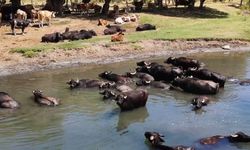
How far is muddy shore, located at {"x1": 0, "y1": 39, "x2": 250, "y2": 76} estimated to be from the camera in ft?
77.6

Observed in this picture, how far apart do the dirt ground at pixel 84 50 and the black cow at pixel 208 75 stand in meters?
5.99

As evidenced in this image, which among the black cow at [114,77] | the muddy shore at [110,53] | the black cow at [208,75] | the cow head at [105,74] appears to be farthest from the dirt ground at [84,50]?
the black cow at [208,75]

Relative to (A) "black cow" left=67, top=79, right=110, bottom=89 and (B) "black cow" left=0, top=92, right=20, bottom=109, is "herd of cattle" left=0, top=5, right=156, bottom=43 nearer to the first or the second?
(A) "black cow" left=67, top=79, right=110, bottom=89

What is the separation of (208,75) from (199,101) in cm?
316

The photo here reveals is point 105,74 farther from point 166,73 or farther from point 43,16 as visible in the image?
point 43,16

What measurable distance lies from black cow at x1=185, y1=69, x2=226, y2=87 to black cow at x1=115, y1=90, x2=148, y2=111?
382cm

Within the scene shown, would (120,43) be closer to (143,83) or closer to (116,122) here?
(143,83)

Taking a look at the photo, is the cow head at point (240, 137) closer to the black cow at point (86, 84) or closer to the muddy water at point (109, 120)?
the muddy water at point (109, 120)

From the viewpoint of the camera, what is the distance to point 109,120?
15.2m

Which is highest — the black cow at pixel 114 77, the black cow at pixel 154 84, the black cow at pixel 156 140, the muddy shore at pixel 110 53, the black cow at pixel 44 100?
the black cow at pixel 156 140

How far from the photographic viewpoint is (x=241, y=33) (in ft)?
105

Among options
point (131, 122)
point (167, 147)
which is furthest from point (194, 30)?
point (167, 147)

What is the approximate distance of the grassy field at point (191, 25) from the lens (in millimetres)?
29286

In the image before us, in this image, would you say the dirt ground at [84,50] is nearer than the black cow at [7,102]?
No
